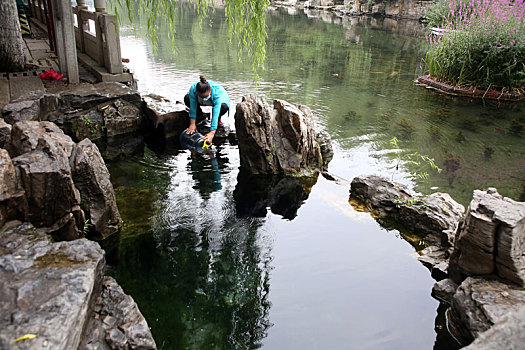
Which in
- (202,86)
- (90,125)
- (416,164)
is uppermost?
(202,86)

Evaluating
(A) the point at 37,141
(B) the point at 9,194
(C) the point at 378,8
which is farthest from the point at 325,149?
(C) the point at 378,8

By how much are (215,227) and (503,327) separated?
3.67m

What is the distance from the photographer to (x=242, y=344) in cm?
340

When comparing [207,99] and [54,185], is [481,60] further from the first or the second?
[54,185]

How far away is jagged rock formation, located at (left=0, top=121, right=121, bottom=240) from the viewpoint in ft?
11.5

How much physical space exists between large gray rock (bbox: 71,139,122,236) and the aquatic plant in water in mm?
11020

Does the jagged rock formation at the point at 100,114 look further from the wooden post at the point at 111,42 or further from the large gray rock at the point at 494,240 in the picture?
the large gray rock at the point at 494,240

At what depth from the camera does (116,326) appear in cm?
282

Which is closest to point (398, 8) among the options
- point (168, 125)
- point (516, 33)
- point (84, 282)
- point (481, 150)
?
point (516, 33)

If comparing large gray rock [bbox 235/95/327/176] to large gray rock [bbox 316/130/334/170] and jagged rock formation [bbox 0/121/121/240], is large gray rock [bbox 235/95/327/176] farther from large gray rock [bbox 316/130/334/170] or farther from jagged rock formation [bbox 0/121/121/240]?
jagged rock formation [bbox 0/121/121/240]

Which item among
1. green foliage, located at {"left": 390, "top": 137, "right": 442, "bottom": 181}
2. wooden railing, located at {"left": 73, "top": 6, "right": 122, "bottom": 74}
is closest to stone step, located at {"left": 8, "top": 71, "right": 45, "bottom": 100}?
wooden railing, located at {"left": 73, "top": 6, "right": 122, "bottom": 74}

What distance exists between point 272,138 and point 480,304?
13.1 feet

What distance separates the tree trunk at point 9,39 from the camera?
7.95 metres

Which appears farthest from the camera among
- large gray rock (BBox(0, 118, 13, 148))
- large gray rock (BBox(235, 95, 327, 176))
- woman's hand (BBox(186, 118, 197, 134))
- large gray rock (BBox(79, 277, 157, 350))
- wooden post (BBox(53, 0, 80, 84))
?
wooden post (BBox(53, 0, 80, 84))
